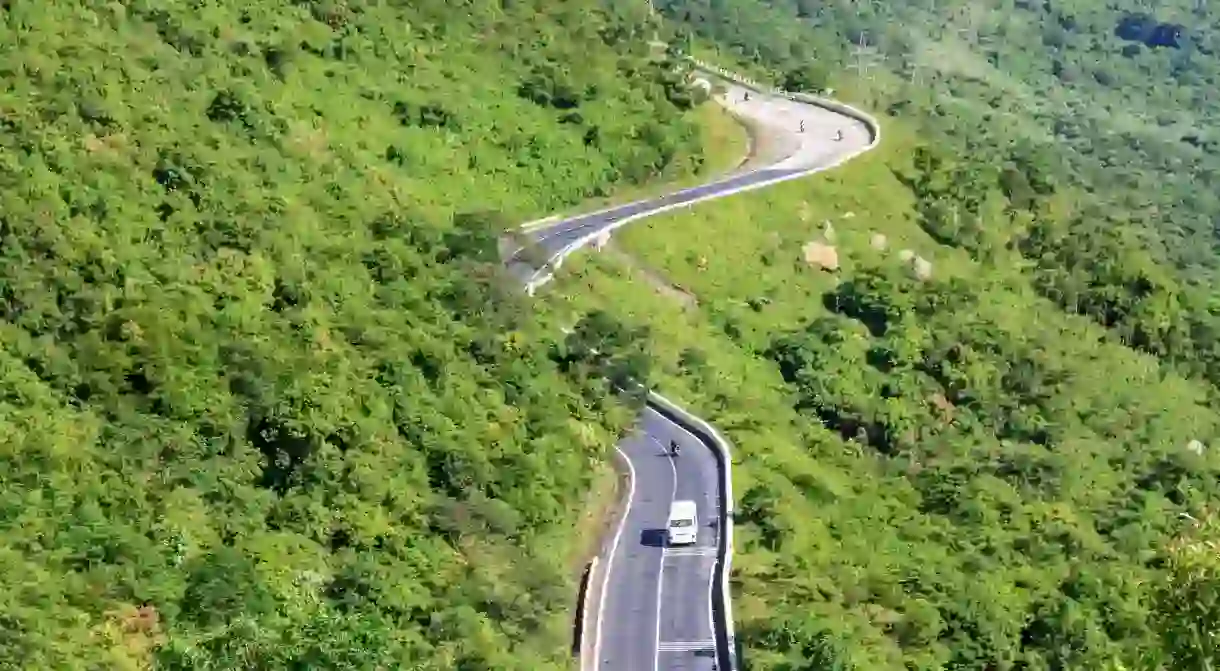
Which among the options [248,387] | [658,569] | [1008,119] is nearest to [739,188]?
[658,569]

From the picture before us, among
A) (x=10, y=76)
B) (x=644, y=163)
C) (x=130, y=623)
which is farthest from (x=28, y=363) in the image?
(x=644, y=163)

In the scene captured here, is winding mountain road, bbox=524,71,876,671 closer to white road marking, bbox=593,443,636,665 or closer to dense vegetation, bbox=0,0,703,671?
white road marking, bbox=593,443,636,665

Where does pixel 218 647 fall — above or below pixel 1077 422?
above

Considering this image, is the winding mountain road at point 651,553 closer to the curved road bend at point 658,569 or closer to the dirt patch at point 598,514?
the curved road bend at point 658,569

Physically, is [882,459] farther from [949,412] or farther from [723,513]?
[723,513]

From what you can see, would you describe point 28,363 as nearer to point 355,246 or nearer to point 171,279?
point 171,279

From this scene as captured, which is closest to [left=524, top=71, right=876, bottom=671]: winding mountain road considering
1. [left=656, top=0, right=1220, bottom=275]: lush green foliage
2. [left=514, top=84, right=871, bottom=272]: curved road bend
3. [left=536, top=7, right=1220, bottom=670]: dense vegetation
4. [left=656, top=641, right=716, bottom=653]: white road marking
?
[left=656, top=641, right=716, bottom=653]: white road marking
